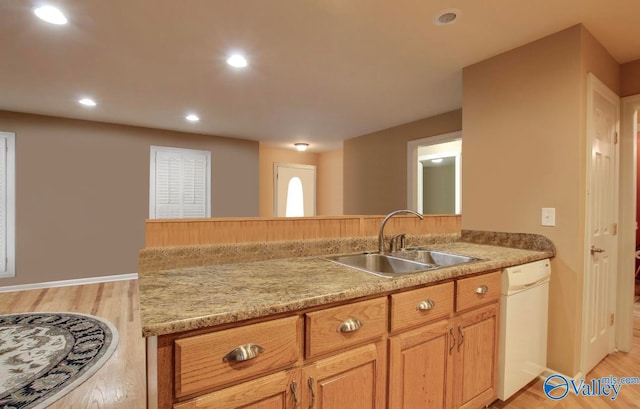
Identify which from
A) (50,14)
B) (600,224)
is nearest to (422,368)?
(600,224)

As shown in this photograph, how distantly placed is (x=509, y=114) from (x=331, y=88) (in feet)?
5.19

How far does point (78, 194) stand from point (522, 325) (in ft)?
17.4

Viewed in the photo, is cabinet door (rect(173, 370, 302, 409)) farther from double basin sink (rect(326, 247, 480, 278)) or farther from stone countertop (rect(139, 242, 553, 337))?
double basin sink (rect(326, 247, 480, 278))

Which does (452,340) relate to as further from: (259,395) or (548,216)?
(548,216)

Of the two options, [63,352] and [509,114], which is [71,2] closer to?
[63,352]

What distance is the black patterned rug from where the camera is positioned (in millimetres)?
1871

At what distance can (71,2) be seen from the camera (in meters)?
1.74

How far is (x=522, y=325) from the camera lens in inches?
70.4

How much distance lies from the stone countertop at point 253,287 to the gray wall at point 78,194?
12.8 feet

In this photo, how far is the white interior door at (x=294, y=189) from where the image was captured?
666cm

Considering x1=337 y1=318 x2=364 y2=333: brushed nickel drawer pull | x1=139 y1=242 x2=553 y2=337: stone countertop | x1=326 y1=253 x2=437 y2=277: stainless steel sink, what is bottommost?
x1=337 y1=318 x2=364 y2=333: brushed nickel drawer pull
